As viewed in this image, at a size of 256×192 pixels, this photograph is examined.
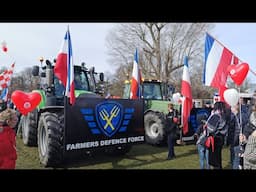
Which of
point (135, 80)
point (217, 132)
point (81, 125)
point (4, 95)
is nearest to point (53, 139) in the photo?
point (81, 125)

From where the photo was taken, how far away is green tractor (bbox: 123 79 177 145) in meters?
8.20

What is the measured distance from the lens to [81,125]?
204 inches

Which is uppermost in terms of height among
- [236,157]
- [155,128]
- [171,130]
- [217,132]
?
[217,132]

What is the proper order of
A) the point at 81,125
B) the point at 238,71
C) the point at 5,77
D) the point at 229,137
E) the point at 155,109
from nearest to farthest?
1. the point at 238,71
2. the point at 81,125
3. the point at 229,137
4. the point at 5,77
5. the point at 155,109

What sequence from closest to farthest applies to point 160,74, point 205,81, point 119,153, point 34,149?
point 205,81, point 119,153, point 34,149, point 160,74

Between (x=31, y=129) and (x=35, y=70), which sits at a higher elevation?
(x=35, y=70)

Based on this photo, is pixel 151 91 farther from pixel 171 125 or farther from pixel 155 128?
pixel 171 125

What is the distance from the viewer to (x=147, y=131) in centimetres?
852

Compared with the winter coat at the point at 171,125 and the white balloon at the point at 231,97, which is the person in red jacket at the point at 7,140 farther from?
the winter coat at the point at 171,125

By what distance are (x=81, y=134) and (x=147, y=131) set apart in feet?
12.1

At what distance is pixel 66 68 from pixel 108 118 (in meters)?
1.39

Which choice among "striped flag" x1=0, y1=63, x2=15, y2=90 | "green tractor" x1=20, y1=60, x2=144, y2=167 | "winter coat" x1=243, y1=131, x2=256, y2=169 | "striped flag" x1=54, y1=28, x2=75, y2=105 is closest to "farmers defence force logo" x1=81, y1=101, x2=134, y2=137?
"green tractor" x1=20, y1=60, x2=144, y2=167
